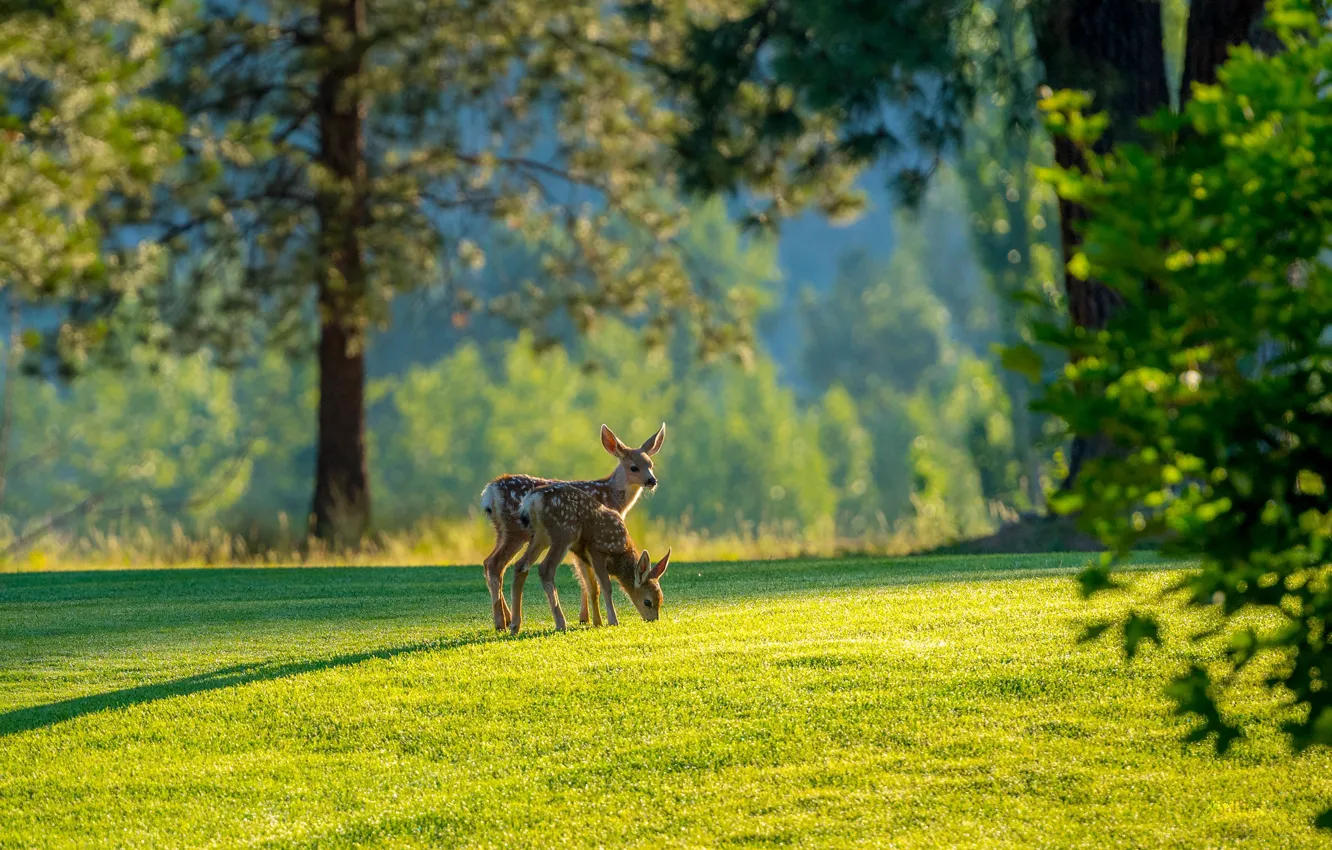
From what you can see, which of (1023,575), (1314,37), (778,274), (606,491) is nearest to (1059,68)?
(1023,575)

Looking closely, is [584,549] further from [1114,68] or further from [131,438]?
[131,438]

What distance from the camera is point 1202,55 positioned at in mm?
14719

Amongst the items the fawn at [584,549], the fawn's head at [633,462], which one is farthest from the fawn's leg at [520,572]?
the fawn's head at [633,462]

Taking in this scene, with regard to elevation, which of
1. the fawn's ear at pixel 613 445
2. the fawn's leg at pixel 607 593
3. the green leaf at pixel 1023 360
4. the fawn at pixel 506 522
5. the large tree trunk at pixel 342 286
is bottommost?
the fawn's leg at pixel 607 593

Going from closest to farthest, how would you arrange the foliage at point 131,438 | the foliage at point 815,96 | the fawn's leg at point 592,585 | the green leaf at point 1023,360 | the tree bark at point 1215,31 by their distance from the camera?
the green leaf at point 1023,360 < the fawn's leg at point 592,585 < the tree bark at point 1215,31 < the foliage at point 815,96 < the foliage at point 131,438

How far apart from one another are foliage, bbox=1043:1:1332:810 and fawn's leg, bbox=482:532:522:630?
6.05m

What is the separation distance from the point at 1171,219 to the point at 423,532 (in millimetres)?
17102

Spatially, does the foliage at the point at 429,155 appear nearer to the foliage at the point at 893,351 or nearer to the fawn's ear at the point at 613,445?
the fawn's ear at the point at 613,445

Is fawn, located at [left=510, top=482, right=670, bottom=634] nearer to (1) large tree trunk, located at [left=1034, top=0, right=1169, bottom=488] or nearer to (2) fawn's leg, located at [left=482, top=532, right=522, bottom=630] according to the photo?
(2) fawn's leg, located at [left=482, top=532, right=522, bottom=630]

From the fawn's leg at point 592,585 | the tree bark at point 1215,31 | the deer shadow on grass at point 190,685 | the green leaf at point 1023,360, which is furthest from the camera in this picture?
the tree bark at point 1215,31

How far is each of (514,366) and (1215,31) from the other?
63.5m

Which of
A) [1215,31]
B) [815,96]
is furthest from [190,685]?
[1215,31]

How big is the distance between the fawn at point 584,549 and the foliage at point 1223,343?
17.7 ft

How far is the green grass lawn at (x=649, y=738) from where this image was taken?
6.50 m
